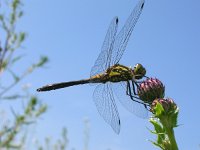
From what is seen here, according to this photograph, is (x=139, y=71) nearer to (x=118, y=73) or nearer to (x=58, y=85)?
(x=118, y=73)

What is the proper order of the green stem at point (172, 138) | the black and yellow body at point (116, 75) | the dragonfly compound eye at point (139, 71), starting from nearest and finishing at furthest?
the green stem at point (172, 138) < the dragonfly compound eye at point (139, 71) < the black and yellow body at point (116, 75)

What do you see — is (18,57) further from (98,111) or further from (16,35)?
(98,111)

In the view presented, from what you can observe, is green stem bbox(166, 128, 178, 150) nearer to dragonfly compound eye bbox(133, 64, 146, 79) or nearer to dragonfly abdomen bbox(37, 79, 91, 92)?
dragonfly compound eye bbox(133, 64, 146, 79)

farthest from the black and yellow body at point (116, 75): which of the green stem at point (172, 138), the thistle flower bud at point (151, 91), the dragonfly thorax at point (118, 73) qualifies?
the green stem at point (172, 138)

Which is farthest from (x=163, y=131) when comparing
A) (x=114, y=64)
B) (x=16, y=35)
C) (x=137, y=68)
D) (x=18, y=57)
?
(x=16, y=35)

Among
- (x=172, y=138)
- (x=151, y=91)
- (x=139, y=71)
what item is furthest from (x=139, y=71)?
(x=172, y=138)

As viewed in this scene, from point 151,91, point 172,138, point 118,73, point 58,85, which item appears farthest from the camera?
point 58,85

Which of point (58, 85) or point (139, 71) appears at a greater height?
point (139, 71)

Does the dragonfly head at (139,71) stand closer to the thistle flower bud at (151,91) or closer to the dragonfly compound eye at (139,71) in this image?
A: the dragonfly compound eye at (139,71)

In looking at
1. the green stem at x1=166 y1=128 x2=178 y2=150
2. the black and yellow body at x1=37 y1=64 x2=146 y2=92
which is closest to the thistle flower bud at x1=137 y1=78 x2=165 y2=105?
the green stem at x1=166 y1=128 x2=178 y2=150
